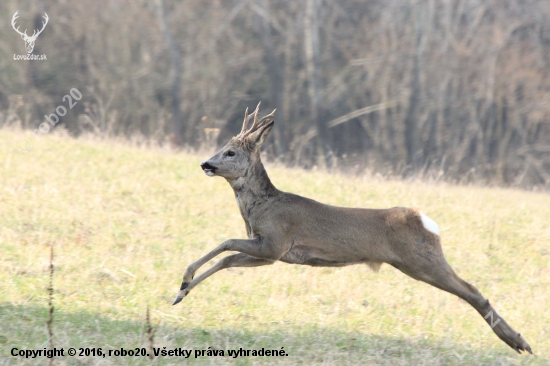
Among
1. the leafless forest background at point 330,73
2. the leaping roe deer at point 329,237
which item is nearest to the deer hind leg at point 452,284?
the leaping roe deer at point 329,237

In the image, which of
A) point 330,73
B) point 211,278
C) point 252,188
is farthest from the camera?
point 330,73

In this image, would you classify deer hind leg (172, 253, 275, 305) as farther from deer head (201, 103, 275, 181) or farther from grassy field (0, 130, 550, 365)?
deer head (201, 103, 275, 181)

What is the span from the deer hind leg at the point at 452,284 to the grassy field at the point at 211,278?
0.56 ft

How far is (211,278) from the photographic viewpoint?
7.85 m

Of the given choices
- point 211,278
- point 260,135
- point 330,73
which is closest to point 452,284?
point 260,135

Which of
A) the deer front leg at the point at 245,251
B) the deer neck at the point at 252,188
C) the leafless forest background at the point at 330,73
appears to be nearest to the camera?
the deer front leg at the point at 245,251

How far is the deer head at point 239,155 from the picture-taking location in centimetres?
628

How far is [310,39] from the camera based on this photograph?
2627 cm

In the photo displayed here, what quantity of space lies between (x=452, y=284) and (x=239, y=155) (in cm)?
202

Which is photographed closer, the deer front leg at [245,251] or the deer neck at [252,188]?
the deer front leg at [245,251]

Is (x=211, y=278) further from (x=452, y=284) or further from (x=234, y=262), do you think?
(x=452, y=284)

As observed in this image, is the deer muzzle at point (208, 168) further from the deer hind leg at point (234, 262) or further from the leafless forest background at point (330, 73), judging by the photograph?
the leafless forest background at point (330, 73)

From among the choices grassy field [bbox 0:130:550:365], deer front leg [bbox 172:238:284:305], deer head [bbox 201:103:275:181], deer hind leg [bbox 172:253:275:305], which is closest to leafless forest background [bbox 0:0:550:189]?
grassy field [bbox 0:130:550:365]

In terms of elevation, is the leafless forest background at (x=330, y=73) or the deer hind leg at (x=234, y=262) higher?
the leafless forest background at (x=330, y=73)
